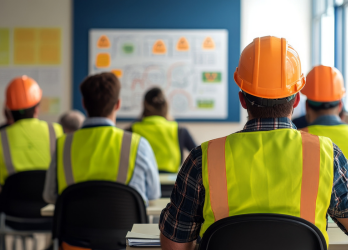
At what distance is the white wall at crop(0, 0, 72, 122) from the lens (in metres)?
6.08

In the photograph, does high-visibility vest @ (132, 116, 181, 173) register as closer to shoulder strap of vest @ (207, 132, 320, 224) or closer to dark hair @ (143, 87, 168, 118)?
dark hair @ (143, 87, 168, 118)

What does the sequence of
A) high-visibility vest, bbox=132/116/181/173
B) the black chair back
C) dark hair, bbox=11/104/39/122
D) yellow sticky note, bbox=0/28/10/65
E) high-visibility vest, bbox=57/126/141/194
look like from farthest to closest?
yellow sticky note, bbox=0/28/10/65 < high-visibility vest, bbox=132/116/181/173 < dark hair, bbox=11/104/39/122 < the black chair back < high-visibility vest, bbox=57/126/141/194

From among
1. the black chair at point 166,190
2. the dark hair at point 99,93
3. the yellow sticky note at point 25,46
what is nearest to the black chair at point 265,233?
the dark hair at point 99,93

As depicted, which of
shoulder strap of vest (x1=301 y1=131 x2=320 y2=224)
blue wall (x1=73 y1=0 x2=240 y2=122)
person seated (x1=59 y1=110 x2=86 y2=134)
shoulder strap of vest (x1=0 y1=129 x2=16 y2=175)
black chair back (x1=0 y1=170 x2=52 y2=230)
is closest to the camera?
shoulder strap of vest (x1=301 y1=131 x2=320 y2=224)

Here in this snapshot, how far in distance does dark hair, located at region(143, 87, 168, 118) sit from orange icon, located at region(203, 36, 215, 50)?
7.51ft

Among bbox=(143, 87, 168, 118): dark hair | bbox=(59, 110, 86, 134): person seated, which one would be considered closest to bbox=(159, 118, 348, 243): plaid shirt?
bbox=(143, 87, 168, 118): dark hair

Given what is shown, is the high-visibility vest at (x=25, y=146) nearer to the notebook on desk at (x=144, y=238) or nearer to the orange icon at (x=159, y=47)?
the notebook on desk at (x=144, y=238)

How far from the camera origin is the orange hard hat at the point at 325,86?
2.54m

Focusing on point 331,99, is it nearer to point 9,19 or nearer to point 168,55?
point 168,55

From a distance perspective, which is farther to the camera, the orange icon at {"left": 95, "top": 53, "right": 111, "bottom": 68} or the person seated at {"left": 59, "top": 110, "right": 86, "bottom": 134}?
the orange icon at {"left": 95, "top": 53, "right": 111, "bottom": 68}

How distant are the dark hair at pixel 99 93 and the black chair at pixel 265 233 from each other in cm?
128

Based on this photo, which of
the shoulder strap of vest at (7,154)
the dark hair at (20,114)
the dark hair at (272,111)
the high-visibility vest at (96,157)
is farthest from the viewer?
the dark hair at (20,114)

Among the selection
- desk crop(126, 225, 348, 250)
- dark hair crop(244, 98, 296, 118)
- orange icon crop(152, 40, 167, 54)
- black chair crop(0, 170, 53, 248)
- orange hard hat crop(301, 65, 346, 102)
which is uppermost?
orange icon crop(152, 40, 167, 54)

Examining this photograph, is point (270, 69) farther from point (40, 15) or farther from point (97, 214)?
point (40, 15)
